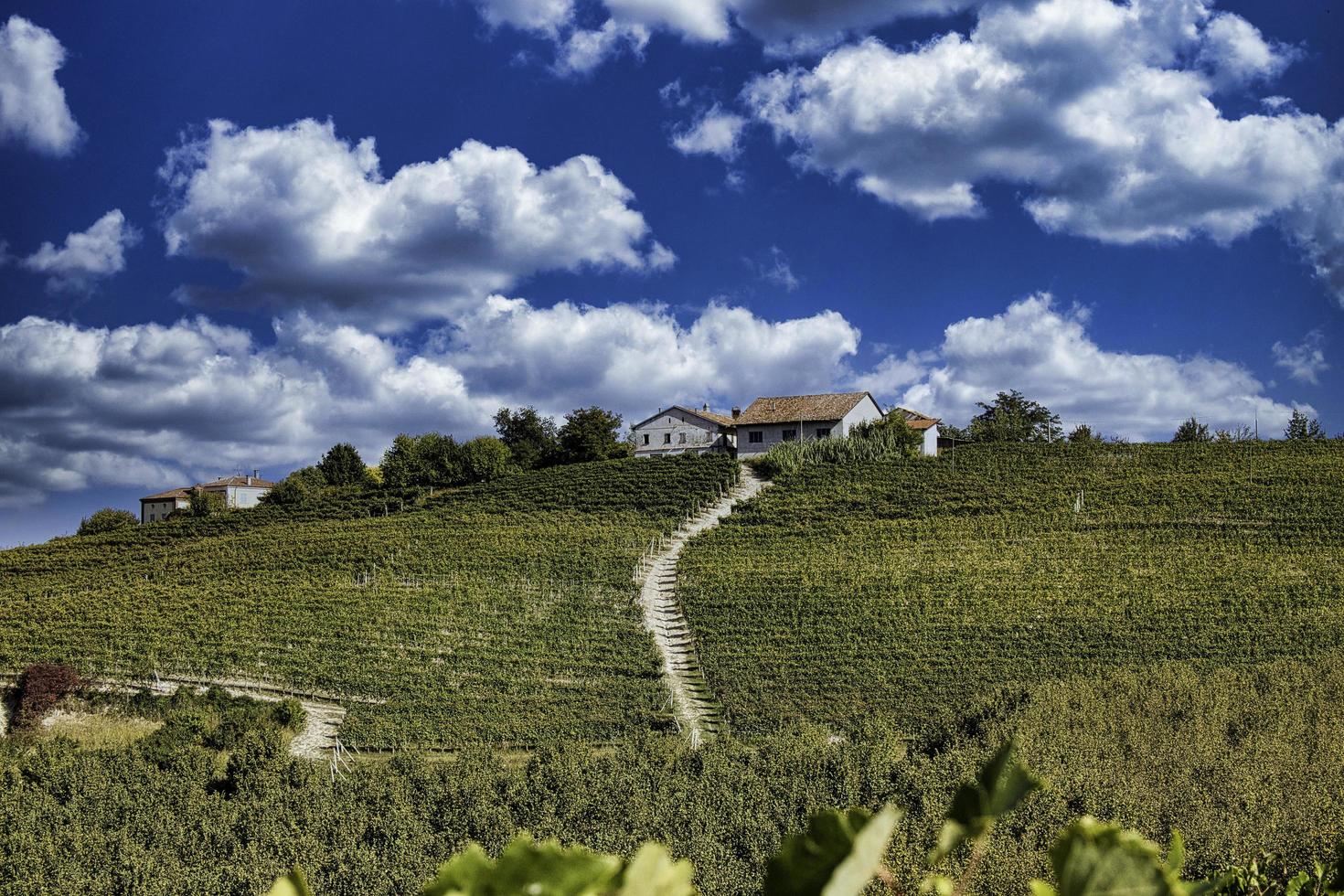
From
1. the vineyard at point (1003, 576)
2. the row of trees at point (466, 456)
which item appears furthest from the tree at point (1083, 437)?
the row of trees at point (466, 456)

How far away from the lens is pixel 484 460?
63.5m

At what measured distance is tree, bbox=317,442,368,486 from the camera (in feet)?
231

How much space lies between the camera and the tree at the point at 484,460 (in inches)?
2488

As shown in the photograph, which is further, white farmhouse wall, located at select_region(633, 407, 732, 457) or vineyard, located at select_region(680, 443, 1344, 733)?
white farmhouse wall, located at select_region(633, 407, 732, 457)

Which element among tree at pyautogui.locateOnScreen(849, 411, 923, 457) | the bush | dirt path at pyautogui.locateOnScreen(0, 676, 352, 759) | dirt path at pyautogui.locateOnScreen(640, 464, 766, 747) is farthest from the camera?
tree at pyautogui.locateOnScreen(849, 411, 923, 457)

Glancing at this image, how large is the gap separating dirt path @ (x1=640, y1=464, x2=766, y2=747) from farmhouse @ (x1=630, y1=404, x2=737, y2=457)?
57.1ft

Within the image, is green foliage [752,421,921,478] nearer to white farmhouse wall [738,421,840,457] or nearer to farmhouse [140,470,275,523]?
white farmhouse wall [738,421,840,457]

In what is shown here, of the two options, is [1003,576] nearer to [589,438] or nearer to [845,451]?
[845,451]

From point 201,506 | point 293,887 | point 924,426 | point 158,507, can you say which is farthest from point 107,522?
point 293,887

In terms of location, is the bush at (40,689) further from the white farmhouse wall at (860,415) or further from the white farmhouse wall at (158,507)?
the white farmhouse wall at (158,507)

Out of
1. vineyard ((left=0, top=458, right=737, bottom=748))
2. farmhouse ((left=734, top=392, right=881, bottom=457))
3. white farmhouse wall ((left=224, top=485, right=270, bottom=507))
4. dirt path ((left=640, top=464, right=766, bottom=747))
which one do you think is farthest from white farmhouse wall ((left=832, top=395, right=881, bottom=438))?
white farmhouse wall ((left=224, top=485, right=270, bottom=507))

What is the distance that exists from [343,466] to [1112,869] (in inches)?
2946

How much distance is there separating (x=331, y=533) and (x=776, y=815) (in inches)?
1735

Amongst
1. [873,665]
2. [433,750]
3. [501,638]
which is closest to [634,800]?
[433,750]
